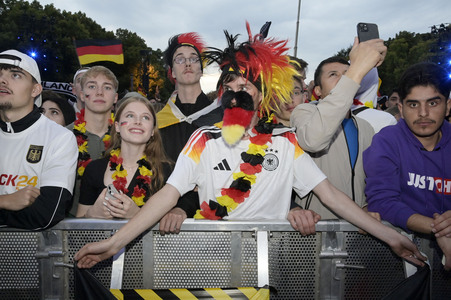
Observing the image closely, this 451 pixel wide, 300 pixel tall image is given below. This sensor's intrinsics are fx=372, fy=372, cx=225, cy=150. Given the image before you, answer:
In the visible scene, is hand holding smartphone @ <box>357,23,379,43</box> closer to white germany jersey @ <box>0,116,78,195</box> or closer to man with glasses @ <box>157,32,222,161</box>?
man with glasses @ <box>157,32,222,161</box>

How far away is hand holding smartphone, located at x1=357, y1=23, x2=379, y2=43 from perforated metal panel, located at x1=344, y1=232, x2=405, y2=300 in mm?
1247

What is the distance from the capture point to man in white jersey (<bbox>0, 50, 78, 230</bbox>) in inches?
85.7

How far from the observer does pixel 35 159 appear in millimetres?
2535

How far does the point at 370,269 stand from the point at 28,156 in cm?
230

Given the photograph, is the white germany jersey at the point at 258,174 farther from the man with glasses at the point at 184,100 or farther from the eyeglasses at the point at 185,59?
the eyeglasses at the point at 185,59

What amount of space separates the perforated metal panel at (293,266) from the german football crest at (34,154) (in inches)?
66.0

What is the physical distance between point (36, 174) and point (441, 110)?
284 centimetres

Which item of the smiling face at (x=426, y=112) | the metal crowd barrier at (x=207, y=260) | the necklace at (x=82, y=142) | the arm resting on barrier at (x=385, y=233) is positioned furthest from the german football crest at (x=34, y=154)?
the smiling face at (x=426, y=112)

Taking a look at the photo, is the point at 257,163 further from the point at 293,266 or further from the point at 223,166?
the point at 293,266

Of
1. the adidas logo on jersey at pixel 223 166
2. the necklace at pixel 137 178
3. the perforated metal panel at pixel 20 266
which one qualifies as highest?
the adidas logo on jersey at pixel 223 166

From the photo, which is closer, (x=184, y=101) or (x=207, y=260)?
(x=207, y=260)

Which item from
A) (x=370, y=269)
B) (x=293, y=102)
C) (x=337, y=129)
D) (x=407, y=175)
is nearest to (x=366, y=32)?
(x=337, y=129)

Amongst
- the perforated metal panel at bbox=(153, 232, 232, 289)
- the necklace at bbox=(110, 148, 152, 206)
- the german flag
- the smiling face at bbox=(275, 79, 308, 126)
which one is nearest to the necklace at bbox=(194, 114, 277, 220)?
the perforated metal panel at bbox=(153, 232, 232, 289)

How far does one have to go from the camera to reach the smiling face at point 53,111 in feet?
14.8
